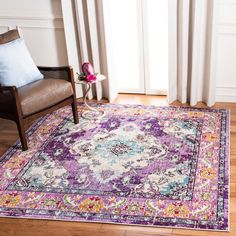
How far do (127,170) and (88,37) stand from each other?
164 cm

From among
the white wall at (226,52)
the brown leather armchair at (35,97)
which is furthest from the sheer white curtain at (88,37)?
the white wall at (226,52)

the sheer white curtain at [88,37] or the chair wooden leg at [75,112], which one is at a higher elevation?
the sheer white curtain at [88,37]

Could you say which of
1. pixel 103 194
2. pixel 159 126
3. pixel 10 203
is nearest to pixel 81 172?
pixel 103 194

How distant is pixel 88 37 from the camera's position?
13.1 feet

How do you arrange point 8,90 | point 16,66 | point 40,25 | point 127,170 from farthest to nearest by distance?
point 40,25
point 16,66
point 8,90
point 127,170

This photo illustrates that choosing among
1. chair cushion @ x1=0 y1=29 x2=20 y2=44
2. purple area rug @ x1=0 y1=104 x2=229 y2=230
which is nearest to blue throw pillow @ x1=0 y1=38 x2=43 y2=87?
chair cushion @ x1=0 y1=29 x2=20 y2=44

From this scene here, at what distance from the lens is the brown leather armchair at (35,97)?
122 inches

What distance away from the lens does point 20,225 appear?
2.45m

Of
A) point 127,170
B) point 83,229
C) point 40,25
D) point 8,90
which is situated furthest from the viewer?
point 40,25

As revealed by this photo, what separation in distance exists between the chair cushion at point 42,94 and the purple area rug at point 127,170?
1.08 feet

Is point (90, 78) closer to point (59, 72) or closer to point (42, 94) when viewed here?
point (59, 72)

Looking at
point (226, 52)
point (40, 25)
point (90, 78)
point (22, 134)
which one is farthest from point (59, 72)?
point (226, 52)

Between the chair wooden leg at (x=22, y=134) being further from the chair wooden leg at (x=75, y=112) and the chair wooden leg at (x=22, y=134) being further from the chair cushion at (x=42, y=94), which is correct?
the chair wooden leg at (x=75, y=112)

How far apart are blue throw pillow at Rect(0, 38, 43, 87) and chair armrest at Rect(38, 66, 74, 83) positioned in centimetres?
12
